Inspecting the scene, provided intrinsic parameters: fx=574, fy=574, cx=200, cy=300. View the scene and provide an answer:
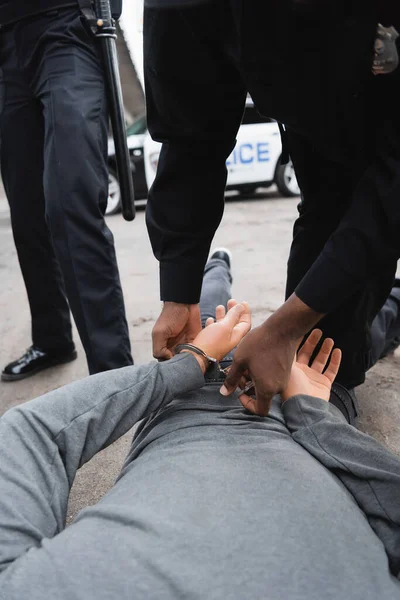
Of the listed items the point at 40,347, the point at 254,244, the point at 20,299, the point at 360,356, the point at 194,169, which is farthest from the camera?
the point at 254,244

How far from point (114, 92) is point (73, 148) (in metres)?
0.25

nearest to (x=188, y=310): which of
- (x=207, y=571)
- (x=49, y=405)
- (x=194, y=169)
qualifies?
(x=194, y=169)

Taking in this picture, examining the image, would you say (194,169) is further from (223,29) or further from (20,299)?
(20,299)

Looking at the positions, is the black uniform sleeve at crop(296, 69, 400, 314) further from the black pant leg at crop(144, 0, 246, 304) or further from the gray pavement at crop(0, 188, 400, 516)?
the gray pavement at crop(0, 188, 400, 516)

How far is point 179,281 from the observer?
56.9 inches

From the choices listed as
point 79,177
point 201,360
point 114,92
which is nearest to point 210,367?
point 201,360

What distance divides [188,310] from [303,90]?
0.64 metres

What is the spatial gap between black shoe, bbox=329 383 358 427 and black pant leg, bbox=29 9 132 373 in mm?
635

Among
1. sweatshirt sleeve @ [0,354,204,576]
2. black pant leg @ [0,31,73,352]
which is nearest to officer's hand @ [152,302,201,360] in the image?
sweatshirt sleeve @ [0,354,204,576]

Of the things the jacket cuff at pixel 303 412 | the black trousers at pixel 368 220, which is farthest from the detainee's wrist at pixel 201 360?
the black trousers at pixel 368 220

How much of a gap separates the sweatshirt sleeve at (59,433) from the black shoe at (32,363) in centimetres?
98

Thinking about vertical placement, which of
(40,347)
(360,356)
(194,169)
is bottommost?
(40,347)

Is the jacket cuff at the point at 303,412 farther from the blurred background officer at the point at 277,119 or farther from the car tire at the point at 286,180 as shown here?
the car tire at the point at 286,180

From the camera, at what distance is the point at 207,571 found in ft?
2.53
